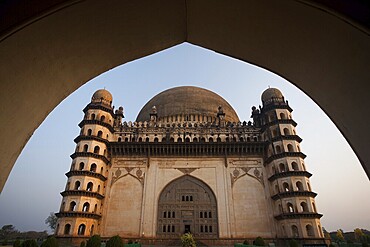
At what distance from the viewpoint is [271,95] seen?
2758 cm

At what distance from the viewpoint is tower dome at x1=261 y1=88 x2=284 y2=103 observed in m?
27.2

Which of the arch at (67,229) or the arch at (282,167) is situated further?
the arch at (282,167)

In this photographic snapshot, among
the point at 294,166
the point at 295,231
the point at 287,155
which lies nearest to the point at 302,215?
the point at 295,231

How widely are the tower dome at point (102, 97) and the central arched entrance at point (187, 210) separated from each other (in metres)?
11.8

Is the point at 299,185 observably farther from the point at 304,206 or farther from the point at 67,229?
the point at 67,229

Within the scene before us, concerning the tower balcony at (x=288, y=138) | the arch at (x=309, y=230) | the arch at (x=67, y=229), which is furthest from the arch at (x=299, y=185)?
the arch at (x=67, y=229)

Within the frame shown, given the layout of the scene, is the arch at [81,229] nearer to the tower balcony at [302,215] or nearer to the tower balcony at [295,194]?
the tower balcony at [302,215]

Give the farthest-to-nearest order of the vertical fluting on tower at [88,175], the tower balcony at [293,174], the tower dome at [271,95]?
the tower dome at [271,95]
the tower balcony at [293,174]
the vertical fluting on tower at [88,175]

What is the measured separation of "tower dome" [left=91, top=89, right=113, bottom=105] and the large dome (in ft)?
20.6

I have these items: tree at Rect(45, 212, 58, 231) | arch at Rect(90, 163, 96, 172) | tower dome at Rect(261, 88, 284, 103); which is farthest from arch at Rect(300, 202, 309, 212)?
tree at Rect(45, 212, 58, 231)

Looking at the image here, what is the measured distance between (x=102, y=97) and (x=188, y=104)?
11.1m

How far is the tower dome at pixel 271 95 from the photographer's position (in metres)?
27.2

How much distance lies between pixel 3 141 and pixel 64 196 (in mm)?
21641

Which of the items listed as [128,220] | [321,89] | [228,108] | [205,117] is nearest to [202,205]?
[128,220]
